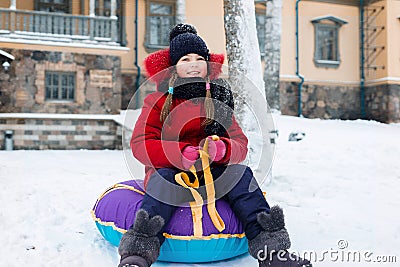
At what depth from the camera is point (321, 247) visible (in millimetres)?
2646

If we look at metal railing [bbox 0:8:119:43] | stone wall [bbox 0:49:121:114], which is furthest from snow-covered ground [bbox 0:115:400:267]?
metal railing [bbox 0:8:119:43]

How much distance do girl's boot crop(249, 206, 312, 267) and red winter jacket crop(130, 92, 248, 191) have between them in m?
0.47

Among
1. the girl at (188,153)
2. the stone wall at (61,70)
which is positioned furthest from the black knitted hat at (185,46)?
the stone wall at (61,70)

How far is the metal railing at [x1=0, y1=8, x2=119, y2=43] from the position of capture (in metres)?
10.5

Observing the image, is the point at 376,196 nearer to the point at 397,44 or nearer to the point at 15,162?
the point at 15,162

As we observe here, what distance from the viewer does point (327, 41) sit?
15.7 meters

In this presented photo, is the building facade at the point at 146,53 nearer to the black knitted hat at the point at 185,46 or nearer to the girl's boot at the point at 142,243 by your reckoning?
the black knitted hat at the point at 185,46

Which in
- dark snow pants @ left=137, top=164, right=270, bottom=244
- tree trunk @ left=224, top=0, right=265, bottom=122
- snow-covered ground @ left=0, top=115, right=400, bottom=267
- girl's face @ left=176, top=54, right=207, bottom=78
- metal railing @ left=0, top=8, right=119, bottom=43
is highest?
metal railing @ left=0, top=8, right=119, bottom=43

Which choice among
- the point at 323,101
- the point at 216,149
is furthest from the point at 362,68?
the point at 216,149

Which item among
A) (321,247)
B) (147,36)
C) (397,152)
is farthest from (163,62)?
(147,36)

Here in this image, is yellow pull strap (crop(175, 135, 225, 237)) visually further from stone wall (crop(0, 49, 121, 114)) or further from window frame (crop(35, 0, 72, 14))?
window frame (crop(35, 0, 72, 14))

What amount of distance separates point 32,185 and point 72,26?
715 centimetres

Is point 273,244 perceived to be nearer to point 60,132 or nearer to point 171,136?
point 171,136

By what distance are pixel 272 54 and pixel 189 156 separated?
9.55 meters
